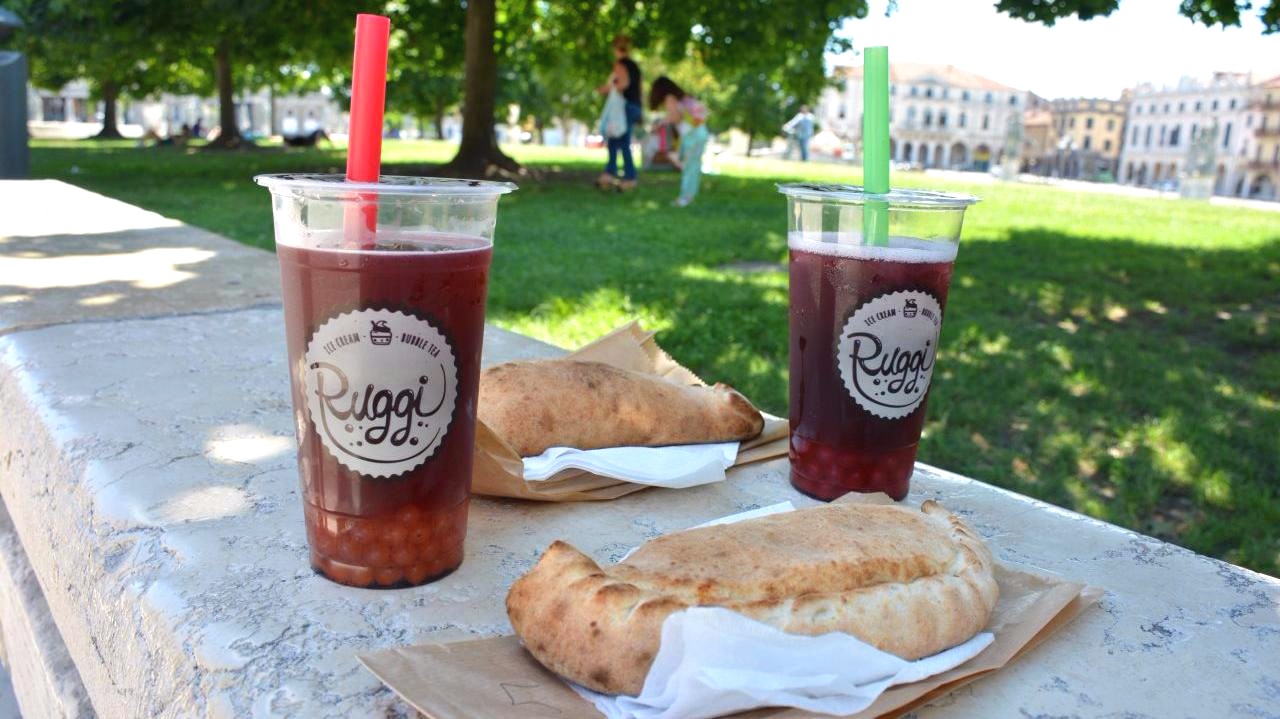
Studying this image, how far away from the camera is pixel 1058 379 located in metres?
5.00

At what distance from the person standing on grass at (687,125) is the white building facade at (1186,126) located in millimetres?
74999

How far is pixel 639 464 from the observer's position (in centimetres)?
175

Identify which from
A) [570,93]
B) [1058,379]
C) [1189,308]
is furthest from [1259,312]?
[570,93]

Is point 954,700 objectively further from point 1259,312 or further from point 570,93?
point 570,93

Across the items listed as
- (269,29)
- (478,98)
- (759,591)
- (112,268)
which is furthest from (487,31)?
(759,591)

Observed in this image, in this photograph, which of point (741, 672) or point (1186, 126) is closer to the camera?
point (741, 672)

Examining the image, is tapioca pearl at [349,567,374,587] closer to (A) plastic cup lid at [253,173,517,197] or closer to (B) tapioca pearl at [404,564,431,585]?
(B) tapioca pearl at [404,564,431,585]

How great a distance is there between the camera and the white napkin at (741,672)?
97 cm

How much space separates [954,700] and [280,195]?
1015mm

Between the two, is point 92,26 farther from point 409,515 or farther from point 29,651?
point 409,515

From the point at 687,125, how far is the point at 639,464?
12.3 metres

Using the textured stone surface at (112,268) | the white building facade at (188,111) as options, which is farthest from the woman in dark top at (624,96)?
the white building facade at (188,111)

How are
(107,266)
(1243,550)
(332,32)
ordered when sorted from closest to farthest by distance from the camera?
(1243,550) < (107,266) < (332,32)

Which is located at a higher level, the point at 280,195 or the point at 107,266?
the point at 280,195
